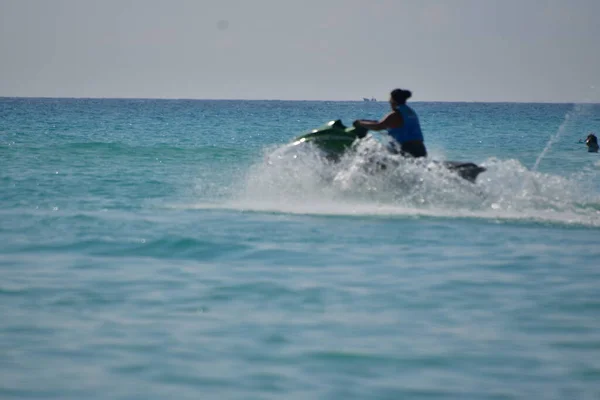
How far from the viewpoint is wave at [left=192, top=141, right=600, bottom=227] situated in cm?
1191

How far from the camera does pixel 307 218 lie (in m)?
11.3

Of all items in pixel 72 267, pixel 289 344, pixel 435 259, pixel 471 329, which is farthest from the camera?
pixel 435 259

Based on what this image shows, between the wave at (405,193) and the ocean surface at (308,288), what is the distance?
3 centimetres

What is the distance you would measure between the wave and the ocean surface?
3cm

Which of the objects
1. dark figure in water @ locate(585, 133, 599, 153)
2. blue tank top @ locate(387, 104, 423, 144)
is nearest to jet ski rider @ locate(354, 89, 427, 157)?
blue tank top @ locate(387, 104, 423, 144)

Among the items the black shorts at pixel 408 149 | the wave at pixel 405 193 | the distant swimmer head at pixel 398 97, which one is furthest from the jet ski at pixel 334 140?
the distant swimmer head at pixel 398 97

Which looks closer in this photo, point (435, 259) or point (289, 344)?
point (289, 344)

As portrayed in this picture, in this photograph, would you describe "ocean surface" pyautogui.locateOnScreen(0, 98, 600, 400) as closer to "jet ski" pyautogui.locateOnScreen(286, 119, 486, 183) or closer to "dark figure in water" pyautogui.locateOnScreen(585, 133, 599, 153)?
"jet ski" pyautogui.locateOnScreen(286, 119, 486, 183)

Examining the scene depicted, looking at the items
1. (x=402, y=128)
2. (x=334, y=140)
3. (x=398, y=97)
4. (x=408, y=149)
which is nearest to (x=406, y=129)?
(x=402, y=128)

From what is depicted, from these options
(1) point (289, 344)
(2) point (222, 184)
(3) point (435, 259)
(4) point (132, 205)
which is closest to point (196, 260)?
(3) point (435, 259)

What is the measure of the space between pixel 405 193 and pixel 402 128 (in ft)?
2.68

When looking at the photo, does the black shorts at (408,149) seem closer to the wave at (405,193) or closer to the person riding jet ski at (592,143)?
the wave at (405,193)

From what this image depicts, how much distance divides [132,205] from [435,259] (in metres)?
5.37

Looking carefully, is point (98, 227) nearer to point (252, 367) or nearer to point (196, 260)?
point (196, 260)
